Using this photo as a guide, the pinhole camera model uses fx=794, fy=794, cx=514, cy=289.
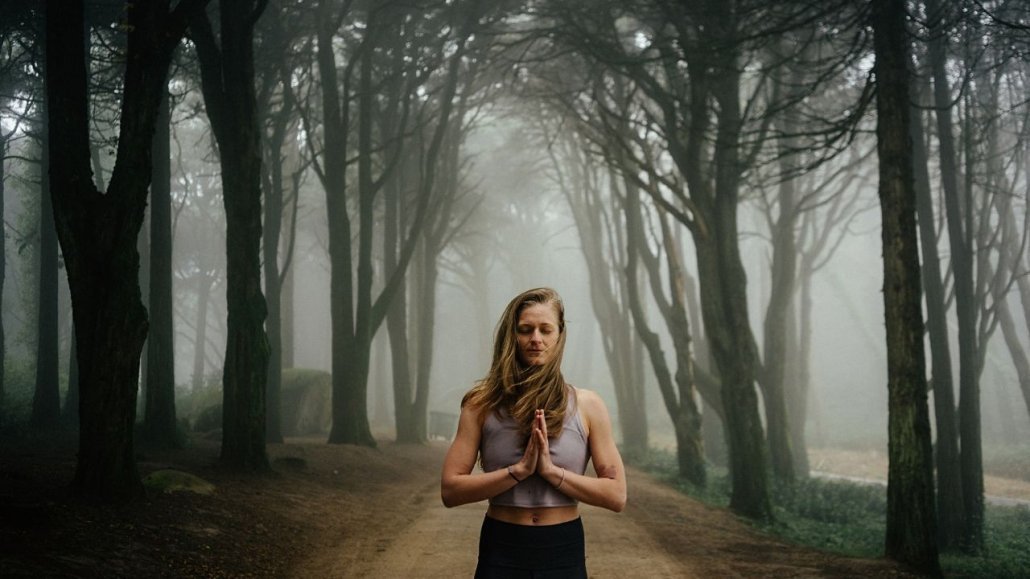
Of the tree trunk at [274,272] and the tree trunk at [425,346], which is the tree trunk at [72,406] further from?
the tree trunk at [425,346]

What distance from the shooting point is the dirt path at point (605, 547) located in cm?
721

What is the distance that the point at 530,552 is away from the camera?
2752 millimetres

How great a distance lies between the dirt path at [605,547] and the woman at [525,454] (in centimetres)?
425

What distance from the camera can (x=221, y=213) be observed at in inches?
1521

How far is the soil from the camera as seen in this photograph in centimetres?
601

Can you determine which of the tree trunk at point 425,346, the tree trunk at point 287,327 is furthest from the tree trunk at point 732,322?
the tree trunk at point 287,327

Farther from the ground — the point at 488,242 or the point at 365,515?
the point at 488,242

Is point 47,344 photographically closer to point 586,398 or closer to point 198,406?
point 198,406

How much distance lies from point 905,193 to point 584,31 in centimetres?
710

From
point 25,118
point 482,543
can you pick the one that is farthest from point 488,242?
point 482,543

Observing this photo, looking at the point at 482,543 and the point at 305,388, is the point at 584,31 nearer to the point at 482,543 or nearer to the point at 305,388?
the point at 482,543

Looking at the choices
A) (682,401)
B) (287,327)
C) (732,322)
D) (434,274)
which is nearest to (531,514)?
(732,322)

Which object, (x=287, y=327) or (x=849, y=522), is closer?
(x=849, y=522)

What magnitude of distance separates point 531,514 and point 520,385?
45cm
